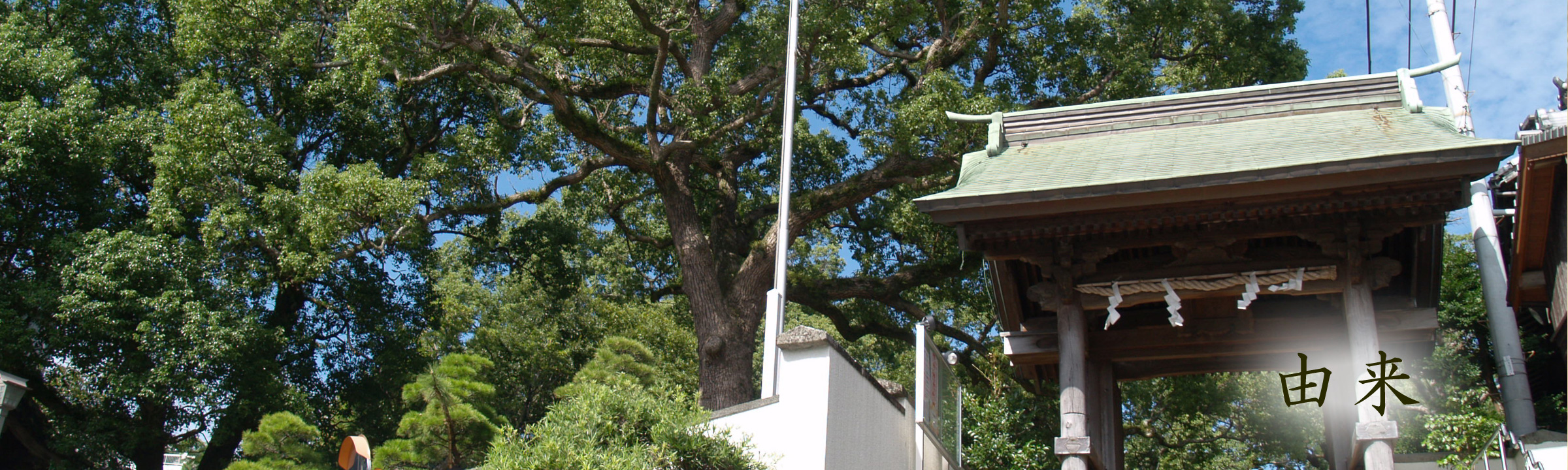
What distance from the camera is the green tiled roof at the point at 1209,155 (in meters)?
7.14

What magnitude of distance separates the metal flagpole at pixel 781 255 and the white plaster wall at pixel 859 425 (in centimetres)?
56

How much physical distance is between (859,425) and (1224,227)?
9.91 ft

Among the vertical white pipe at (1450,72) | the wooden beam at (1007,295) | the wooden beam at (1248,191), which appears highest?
the vertical white pipe at (1450,72)

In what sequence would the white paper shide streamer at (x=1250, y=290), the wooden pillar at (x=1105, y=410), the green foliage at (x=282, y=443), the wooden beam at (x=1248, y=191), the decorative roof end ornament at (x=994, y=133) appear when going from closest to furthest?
the wooden beam at (x=1248, y=191) → the white paper shide streamer at (x=1250, y=290) → the decorative roof end ornament at (x=994, y=133) → the wooden pillar at (x=1105, y=410) → the green foliage at (x=282, y=443)

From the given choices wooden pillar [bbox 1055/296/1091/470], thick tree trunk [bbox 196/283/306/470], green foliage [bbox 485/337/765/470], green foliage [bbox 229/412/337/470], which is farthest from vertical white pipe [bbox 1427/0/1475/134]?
thick tree trunk [bbox 196/283/306/470]

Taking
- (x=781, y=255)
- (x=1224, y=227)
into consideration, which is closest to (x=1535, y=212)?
(x=1224, y=227)

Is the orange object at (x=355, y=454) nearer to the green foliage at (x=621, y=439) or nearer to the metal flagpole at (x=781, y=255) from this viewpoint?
the green foliage at (x=621, y=439)

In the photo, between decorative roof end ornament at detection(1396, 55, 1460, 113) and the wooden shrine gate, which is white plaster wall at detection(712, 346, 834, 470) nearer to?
the wooden shrine gate

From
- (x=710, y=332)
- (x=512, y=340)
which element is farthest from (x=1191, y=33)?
(x=512, y=340)

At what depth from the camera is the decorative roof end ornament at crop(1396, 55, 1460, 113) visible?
27.4 ft

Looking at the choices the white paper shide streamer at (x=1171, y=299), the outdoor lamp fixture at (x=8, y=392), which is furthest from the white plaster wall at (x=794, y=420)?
the outdoor lamp fixture at (x=8, y=392)

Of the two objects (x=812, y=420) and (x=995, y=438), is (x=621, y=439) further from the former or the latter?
(x=995, y=438)

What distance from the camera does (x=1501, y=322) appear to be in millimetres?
10766

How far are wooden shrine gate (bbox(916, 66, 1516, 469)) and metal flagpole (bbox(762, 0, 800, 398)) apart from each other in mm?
1875
